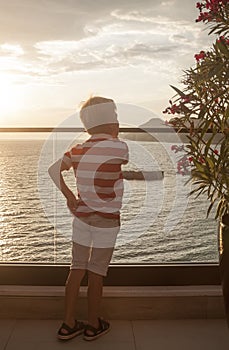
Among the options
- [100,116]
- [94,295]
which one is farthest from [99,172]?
[94,295]

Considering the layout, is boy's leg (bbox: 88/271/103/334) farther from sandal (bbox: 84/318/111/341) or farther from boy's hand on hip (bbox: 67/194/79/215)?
boy's hand on hip (bbox: 67/194/79/215)

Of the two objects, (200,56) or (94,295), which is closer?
(200,56)

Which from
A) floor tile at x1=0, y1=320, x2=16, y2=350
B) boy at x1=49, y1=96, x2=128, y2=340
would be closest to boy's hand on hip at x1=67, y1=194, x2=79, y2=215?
boy at x1=49, y1=96, x2=128, y2=340

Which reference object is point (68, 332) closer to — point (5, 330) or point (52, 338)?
point (52, 338)

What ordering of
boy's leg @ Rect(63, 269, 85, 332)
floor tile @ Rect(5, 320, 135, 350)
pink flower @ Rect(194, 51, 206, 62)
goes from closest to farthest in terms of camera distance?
pink flower @ Rect(194, 51, 206, 62), floor tile @ Rect(5, 320, 135, 350), boy's leg @ Rect(63, 269, 85, 332)

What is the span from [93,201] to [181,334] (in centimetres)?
83

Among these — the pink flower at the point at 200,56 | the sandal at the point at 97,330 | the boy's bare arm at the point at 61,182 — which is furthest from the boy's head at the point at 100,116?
the sandal at the point at 97,330

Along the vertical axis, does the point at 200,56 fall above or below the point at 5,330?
above

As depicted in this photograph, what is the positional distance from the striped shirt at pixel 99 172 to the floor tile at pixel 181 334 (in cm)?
64

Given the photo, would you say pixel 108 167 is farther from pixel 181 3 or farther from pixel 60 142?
pixel 181 3

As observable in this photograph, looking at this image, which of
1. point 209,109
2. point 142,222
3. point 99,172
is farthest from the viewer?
point 142,222

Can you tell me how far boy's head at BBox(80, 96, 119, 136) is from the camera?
9.02 feet

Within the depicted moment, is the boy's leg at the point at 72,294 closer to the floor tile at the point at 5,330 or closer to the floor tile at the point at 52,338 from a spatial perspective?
the floor tile at the point at 52,338

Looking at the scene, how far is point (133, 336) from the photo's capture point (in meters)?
2.83
